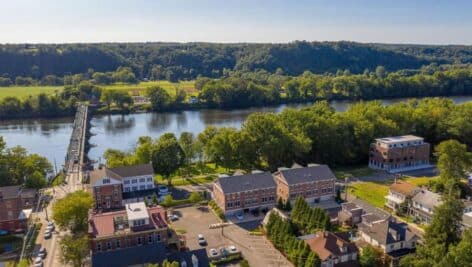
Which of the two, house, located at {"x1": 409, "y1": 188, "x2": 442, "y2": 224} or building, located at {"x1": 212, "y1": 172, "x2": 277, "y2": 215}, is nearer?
house, located at {"x1": 409, "y1": 188, "x2": 442, "y2": 224}

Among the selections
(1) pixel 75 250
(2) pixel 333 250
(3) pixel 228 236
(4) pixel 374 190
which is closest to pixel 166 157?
(3) pixel 228 236

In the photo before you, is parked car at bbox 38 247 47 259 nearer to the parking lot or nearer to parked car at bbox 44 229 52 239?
parked car at bbox 44 229 52 239

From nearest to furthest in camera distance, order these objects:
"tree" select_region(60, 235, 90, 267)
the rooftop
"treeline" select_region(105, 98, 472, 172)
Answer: "tree" select_region(60, 235, 90, 267), "treeline" select_region(105, 98, 472, 172), the rooftop

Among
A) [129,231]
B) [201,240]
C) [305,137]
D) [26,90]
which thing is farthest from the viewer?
[26,90]

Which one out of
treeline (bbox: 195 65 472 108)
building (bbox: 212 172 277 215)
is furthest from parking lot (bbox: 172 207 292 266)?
treeline (bbox: 195 65 472 108)

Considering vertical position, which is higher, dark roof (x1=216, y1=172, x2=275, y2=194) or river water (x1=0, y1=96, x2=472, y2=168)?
Result: dark roof (x1=216, y1=172, x2=275, y2=194)

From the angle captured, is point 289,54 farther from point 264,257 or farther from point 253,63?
point 264,257

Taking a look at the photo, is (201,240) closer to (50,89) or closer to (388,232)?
(388,232)
